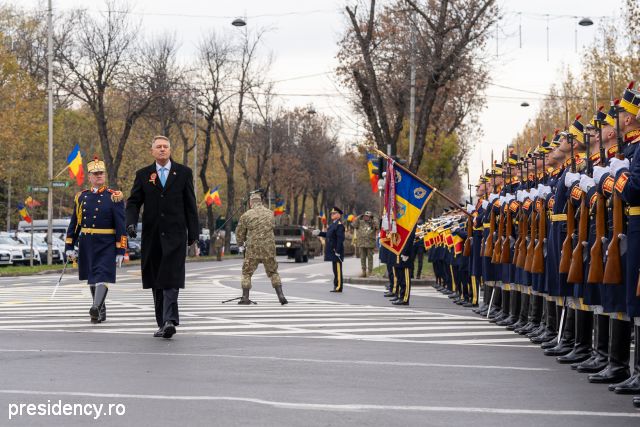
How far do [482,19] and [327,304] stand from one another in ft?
52.1

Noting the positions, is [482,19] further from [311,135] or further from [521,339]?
[311,135]

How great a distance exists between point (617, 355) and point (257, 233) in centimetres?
1052

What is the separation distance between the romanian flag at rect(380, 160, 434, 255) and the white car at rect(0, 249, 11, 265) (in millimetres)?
27733

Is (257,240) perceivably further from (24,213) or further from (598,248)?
(24,213)

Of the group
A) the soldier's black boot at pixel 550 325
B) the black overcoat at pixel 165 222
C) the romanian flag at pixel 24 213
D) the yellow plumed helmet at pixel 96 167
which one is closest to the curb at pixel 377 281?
the yellow plumed helmet at pixel 96 167

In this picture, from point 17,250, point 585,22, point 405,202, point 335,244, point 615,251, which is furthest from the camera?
point 17,250

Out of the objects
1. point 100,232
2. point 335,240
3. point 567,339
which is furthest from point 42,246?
point 567,339

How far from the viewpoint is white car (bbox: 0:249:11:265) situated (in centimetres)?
4491

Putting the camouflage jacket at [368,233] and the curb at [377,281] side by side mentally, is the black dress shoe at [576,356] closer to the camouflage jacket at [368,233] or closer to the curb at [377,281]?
the curb at [377,281]

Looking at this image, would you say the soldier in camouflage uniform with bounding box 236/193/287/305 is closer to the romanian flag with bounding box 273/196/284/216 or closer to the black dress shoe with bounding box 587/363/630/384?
the black dress shoe with bounding box 587/363/630/384

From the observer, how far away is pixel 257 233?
1892cm

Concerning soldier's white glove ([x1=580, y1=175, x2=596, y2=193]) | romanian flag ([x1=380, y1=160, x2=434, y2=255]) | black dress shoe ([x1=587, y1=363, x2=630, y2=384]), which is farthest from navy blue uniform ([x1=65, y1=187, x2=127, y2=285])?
black dress shoe ([x1=587, y1=363, x2=630, y2=384])

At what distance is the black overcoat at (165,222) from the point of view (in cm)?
1220

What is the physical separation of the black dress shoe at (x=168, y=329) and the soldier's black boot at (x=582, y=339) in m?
3.95
